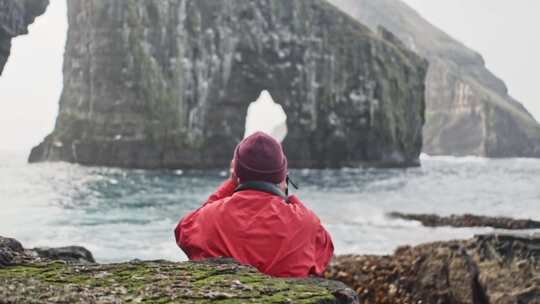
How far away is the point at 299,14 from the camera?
305 ft

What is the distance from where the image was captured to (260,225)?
175 inches

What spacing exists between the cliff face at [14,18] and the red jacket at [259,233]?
1108 inches

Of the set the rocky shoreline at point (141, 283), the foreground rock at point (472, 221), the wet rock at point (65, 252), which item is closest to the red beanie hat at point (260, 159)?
the rocky shoreline at point (141, 283)

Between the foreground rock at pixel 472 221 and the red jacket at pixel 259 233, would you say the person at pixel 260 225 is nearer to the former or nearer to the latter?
the red jacket at pixel 259 233

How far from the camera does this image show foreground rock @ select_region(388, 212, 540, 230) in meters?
29.7

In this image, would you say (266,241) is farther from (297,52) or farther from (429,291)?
(297,52)

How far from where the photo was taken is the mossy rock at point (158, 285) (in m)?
3.67

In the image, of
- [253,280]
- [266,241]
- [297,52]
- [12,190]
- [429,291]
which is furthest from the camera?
[297,52]

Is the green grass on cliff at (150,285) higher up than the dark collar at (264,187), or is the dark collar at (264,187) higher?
the dark collar at (264,187)

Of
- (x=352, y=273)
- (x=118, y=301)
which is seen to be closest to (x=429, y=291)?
(x=352, y=273)

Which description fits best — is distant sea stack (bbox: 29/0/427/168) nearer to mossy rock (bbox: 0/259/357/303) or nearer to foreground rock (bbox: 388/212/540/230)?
foreground rock (bbox: 388/212/540/230)

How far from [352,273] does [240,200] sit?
9100mm

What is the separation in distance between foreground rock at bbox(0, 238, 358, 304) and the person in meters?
0.19

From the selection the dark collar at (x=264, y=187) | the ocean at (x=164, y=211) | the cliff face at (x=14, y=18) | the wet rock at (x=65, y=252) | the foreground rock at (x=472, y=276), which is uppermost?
the cliff face at (x=14, y=18)
